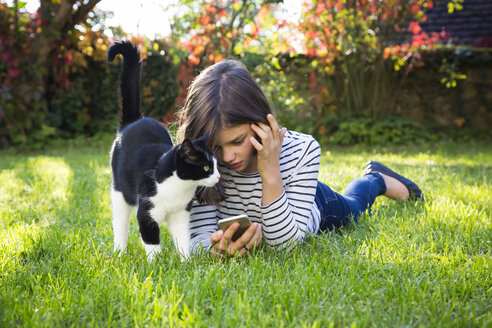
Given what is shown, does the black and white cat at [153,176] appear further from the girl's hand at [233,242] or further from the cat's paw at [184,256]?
the girl's hand at [233,242]

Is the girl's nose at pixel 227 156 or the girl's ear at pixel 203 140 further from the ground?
the girl's ear at pixel 203 140

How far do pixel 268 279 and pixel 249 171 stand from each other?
74 cm

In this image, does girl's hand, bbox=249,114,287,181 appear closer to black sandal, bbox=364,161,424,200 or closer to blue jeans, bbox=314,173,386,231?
blue jeans, bbox=314,173,386,231

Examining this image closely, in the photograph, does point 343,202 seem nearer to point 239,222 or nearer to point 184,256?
point 239,222

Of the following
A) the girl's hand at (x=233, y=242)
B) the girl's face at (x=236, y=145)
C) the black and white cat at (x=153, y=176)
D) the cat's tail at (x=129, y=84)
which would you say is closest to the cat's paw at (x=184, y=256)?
the black and white cat at (x=153, y=176)

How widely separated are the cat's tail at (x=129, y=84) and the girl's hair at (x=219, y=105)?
0.32 m

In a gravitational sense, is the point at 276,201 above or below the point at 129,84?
below

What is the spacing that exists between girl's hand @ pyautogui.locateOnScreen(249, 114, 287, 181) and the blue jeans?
25.0 inches

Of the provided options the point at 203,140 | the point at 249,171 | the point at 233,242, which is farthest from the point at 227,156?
the point at 233,242

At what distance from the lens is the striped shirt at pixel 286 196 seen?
6.57 ft

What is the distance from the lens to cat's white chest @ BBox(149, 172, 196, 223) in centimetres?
176

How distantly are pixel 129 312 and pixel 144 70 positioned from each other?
291 inches

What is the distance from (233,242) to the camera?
69.2 inches

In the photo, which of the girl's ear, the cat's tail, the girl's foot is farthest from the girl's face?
the girl's foot
